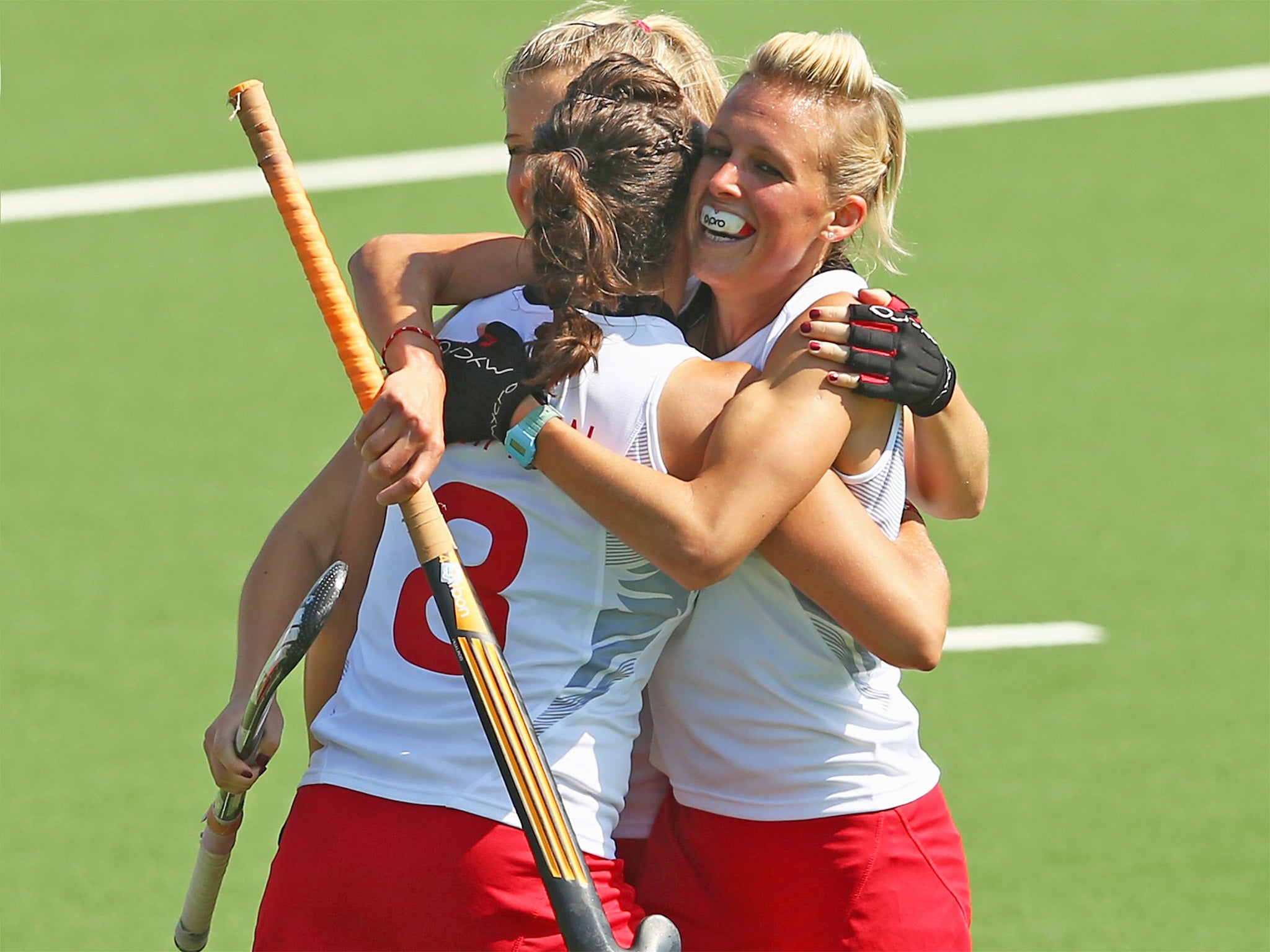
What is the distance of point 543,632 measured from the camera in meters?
2.32

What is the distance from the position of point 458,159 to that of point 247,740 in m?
5.62

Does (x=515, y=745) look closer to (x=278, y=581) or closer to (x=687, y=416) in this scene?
(x=687, y=416)

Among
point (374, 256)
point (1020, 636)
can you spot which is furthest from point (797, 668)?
point (1020, 636)

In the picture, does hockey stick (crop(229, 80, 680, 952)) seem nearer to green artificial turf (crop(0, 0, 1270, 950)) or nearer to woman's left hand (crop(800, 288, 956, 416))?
woman's left hand (crop(800, 288, 956, 416))

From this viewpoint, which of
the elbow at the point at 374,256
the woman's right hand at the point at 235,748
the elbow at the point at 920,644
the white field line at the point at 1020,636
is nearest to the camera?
the elbow at the point at 920,644

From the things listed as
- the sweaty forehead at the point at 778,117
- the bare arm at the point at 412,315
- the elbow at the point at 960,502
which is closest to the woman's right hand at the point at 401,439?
the bare arm at the point at 412,315

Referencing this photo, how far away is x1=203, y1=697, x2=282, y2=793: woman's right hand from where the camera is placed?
100 inches

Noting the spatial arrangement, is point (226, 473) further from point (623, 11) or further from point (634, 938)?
point (634, 938)

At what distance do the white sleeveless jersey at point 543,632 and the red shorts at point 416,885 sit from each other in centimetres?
3

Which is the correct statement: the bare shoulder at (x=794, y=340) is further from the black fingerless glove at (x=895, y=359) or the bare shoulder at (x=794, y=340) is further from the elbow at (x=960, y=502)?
the elbow at (x=960, y=502)

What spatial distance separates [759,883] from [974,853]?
73.5 inches

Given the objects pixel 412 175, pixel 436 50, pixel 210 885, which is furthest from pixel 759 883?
pixel 436 50

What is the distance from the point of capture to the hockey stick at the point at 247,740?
2.33m

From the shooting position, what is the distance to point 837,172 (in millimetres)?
2527
